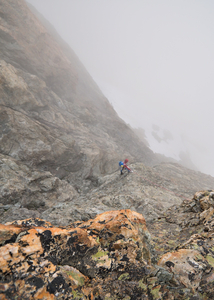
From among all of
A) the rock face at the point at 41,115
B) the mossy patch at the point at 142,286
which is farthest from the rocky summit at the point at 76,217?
the rock face at the point at 41,115

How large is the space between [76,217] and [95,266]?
777 cm

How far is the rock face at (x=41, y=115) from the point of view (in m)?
21.9

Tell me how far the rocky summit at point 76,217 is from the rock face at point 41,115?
0.20 metres

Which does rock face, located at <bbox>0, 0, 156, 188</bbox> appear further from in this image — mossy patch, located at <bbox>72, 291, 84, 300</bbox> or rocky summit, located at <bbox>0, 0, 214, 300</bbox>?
mossy patch, located at <bbox>72, 291, 84, 300</bbox>

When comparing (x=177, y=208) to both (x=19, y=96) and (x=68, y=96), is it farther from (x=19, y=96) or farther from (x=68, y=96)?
(x=68, y=96)

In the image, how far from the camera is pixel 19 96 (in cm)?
2530

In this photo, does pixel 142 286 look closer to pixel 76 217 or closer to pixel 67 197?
pixel 76 217

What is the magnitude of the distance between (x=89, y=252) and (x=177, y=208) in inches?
415

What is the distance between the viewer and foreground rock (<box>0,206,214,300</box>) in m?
3.80

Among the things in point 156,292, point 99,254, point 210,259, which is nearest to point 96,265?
point 99,254

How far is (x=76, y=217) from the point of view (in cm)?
1202

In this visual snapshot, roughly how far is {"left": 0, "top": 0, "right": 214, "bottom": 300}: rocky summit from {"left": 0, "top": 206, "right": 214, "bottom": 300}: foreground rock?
3 centimetres

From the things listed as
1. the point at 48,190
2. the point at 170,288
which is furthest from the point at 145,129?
the point at 170,288

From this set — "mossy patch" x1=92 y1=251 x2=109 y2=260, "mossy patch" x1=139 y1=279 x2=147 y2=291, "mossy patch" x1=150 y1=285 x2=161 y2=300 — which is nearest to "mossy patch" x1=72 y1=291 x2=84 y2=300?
"mossy patch" x1=92 y1=251 x2=109 y2=260
